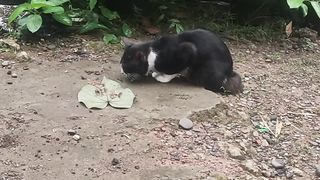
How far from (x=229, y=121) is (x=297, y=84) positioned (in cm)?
114

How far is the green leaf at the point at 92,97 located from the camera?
407cm

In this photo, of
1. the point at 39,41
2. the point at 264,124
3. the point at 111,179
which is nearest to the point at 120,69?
the point at 39,41

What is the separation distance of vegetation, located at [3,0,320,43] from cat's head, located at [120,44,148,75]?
676 millimetres

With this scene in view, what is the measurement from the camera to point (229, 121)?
4074 mm

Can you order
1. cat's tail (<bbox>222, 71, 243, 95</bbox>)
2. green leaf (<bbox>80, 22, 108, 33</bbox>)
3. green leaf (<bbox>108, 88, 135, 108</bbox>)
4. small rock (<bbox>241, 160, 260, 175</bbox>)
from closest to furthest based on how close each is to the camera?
small rock (<bbox>241, 160, 260, 175</bbox>), green leaf (<bbox>108, 88, 135, 108</bbox>), cat's tail (<bbox>222, 71, 243, 95</bbox>), green leaf (<bbox>80, 22, 108, 33</bbox>)

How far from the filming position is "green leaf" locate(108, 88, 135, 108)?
13.4ft

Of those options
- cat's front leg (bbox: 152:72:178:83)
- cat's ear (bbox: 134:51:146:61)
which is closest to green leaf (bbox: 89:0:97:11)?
cat's ear (bbox: 134:51:146:61)

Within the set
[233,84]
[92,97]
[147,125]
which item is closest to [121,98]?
[92,97]

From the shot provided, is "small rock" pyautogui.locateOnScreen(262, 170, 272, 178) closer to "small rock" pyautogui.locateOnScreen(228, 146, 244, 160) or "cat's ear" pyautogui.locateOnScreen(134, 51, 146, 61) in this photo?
"small rock" pyautogui.locateOnScreen(228, 146, 244, 160)

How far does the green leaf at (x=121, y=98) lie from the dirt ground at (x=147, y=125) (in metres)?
0.05

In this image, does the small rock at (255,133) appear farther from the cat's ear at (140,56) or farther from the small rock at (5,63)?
the small rock at (5,63)

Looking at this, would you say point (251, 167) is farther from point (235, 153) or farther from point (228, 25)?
point (228, 25)

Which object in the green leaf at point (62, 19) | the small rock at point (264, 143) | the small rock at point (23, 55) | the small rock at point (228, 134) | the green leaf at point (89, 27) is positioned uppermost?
the green leaf at point (62, 19)

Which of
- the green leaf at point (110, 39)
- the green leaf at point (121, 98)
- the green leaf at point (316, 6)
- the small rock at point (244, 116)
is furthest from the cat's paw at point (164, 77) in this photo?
the green leaf at point (316, 6)
